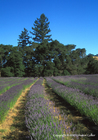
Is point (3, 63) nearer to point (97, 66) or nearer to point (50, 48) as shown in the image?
point (50, 48)

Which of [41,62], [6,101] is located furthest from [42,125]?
[41,62]

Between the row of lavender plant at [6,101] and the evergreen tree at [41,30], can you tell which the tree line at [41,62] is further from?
the row of lavender plant at [6,101]

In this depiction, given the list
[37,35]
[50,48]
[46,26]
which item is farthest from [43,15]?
[50,48]

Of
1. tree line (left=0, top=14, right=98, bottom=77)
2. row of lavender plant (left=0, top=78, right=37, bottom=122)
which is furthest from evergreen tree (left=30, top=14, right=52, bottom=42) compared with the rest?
row of lavender plant (left=0, top=78, right=37, bottom=122)

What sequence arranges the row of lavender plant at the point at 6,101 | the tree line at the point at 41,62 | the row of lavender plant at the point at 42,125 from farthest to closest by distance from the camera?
the tree line at the point at 41,62 < the row of lavender plant at the point at 6,101 < the row of lavender plant at the point at 42,125

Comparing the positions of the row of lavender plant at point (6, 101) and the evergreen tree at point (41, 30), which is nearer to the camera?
the row of lavender plant at point (6, 101)

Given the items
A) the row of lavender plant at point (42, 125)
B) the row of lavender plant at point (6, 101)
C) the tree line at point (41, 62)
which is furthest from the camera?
the tree line at point (41, 62)

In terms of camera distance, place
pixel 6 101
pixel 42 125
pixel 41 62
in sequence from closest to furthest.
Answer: pixel 42 125, pixel 6 101, pixel 41 62

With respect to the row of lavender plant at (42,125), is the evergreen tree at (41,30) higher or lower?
higher

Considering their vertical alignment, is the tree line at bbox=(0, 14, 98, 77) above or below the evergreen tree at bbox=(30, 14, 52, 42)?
below

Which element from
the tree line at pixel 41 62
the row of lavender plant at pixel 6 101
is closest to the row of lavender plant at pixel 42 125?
the row of lavender plant at pixel 6 101

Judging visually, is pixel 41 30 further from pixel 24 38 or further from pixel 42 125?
pixel 42 125

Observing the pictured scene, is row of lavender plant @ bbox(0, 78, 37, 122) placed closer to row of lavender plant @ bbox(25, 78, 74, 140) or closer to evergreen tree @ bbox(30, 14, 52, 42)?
row of lavender plant @ bbox(25, 78, 74, 140)

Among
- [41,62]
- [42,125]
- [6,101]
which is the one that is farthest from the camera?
[41,62]
